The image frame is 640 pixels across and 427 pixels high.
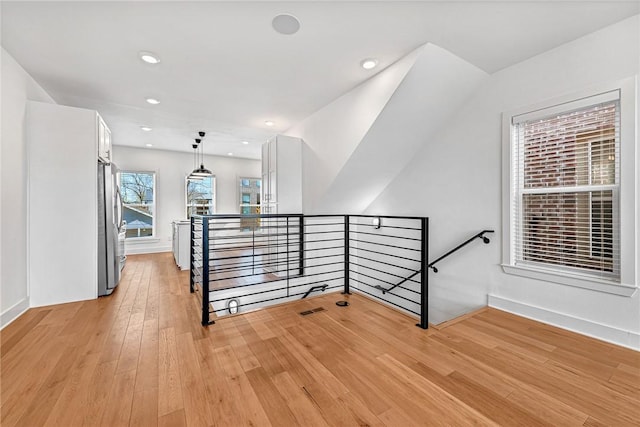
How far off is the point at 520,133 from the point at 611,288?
1516 millimetres

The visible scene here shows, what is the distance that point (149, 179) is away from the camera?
688 centimetres

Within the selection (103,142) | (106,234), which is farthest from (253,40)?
(106,234)

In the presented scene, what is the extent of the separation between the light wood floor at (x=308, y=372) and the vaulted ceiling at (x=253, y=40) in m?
2.50

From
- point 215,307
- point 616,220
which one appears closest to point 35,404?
point 215,307

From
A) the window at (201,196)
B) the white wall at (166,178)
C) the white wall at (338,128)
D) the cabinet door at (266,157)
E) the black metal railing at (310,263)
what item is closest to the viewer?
the white wall at (338,128)

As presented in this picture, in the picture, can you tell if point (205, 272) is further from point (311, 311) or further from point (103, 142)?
point (103, 142)

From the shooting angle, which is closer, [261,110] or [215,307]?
[215,307]

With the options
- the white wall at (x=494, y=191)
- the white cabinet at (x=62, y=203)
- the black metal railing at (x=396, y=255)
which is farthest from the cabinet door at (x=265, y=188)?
the white cabinet at (x=62, y=203)

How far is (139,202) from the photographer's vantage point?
6.79 m

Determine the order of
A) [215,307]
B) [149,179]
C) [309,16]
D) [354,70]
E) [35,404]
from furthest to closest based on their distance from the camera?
[149,179]
[215,307]
[354,70]
[309,16]
[35,404]

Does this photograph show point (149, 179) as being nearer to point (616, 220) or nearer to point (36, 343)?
point (36, 343)

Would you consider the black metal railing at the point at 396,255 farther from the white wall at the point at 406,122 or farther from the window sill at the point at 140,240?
the window sill at the point at 140,240

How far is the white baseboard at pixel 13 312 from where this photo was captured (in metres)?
2.41

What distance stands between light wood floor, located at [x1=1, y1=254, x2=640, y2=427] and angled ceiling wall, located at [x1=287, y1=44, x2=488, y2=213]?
6.34 ft
